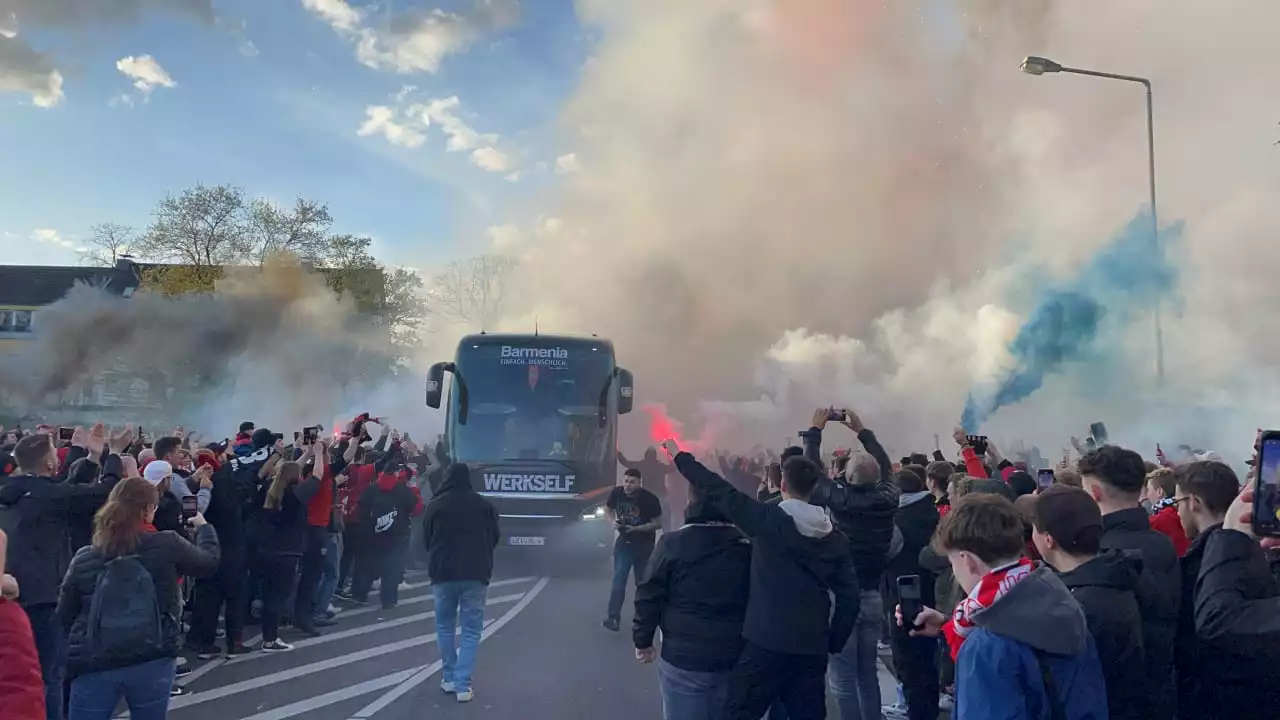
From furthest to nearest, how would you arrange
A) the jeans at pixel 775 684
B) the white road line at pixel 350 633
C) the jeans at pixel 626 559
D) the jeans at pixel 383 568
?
the jeans at pixel 383 568 → the jeans at pixel 626 559 → the white road line at pixel 350 633 → the jeans at pixel 775 684

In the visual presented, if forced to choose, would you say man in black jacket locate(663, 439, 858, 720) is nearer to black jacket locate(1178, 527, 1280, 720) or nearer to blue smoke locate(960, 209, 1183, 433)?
black jacket locate(1178, 527, 1280, 720)

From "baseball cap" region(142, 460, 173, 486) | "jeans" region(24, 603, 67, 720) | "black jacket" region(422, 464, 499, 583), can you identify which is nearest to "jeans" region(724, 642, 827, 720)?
"black jacket" region(422, 464, 499, 583)

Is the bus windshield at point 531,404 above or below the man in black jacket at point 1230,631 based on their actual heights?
above

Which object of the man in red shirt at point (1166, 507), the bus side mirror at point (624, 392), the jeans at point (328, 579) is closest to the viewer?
the man in red shirt at point (1166, 507)

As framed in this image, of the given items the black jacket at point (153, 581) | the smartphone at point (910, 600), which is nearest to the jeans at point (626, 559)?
the black jacket at point (153, 581)

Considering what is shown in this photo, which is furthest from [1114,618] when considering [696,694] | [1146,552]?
[696,694]

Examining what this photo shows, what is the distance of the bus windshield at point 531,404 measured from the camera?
1195 cm

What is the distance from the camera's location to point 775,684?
12.6ft

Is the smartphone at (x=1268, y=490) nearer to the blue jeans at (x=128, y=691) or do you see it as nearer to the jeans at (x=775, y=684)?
the jeans at (x=775, y=684)

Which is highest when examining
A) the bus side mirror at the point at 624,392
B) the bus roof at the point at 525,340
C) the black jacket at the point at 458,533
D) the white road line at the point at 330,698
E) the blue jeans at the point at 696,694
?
the bus roof at the point at 525,340

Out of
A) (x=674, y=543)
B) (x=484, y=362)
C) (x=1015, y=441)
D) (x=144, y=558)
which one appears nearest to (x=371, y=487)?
(x=484, y=362)

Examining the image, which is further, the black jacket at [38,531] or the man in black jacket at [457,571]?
the man in black jacket at [457,571]

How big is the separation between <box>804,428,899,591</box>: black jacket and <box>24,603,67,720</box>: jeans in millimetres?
4315

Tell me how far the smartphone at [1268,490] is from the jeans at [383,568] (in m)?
8.51
